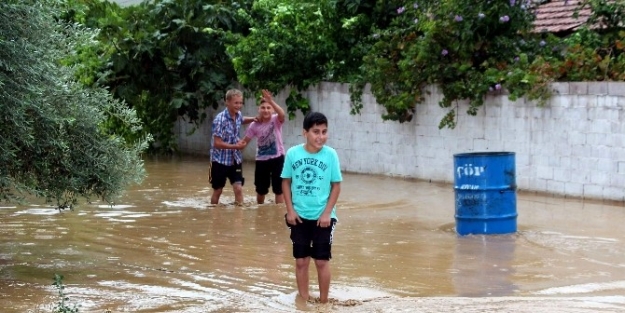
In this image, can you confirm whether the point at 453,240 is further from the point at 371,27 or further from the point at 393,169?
the point at 371,27

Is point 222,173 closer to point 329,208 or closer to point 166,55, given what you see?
point 329,208

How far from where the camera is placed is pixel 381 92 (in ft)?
56.6

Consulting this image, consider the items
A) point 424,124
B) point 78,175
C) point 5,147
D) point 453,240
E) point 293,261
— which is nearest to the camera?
point 5,147

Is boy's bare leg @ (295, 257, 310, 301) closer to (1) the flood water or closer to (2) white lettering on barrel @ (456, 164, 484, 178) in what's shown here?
(1) the flood water

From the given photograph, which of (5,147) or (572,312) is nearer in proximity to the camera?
(572,312)

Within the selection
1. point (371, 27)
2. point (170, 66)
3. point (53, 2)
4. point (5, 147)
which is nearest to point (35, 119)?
point (5, 147)

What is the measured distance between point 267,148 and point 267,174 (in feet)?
1.11

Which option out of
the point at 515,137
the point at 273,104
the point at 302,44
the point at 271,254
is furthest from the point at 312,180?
the point at 302,44

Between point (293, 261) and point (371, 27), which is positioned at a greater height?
point (371, 27)

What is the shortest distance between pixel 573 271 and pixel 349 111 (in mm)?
9584

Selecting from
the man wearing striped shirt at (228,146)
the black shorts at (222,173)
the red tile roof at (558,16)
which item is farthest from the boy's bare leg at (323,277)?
the red tile roof at (558,16)

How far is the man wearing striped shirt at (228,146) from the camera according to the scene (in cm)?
1405

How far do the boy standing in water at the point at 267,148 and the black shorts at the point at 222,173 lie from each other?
0.81 feet

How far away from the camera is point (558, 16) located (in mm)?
17500
